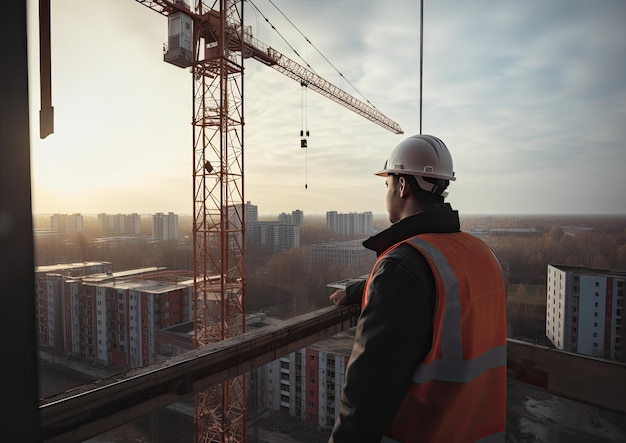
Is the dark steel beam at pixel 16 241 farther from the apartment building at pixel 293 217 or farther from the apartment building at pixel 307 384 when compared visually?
A: the apartment building at pixel 293 217

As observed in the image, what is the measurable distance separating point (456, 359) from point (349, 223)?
29911 mm

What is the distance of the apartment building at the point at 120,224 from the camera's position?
1586cm

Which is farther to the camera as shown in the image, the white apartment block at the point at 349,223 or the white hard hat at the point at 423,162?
the white apartment block at the point at 349,223

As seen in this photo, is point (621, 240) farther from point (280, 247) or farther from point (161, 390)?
point (280, 247)

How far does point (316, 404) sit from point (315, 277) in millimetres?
10955

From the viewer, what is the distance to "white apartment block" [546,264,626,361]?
11656mm

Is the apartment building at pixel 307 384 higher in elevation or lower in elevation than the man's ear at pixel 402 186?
lower

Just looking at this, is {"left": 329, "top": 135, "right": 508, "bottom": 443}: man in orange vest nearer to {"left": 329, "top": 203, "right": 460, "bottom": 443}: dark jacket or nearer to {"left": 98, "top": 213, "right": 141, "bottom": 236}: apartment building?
{"left": 329, "top": 203, "right": 460, "bottom": 443}: dark jacket

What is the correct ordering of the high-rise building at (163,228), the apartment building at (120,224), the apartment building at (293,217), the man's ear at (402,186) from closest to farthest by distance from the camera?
the man's ear at (402,186) < the apartment building at (120,224) < the high-rise building at (163,228) < the apartment building at (293,217)

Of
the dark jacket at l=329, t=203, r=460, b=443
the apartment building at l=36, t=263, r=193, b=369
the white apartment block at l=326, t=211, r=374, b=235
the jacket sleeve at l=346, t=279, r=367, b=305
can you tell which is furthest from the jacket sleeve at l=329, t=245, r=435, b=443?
the white apartment block at l=326, t=211, r=374, b=235

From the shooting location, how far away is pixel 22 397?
16.7 inches

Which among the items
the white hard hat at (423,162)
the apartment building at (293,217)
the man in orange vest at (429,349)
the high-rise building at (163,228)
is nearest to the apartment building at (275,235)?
the apartment building at (293,217)

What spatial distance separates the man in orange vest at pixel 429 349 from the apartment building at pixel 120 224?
16558 mm

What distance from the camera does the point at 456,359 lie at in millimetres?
783
